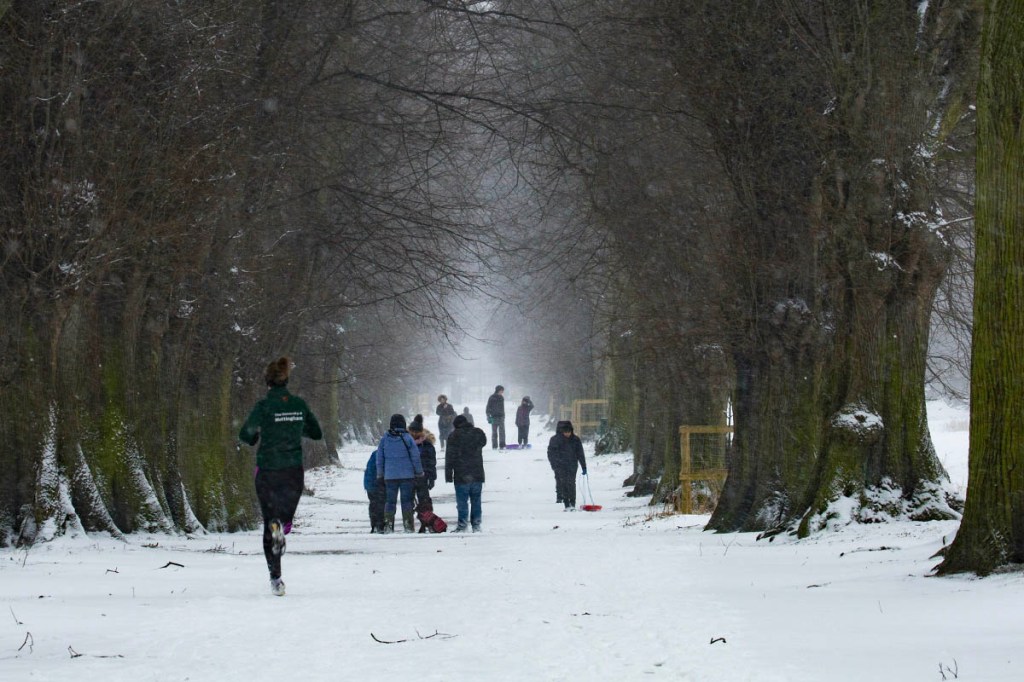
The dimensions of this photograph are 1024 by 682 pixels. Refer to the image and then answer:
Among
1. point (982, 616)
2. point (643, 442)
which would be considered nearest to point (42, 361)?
point (982, 616)

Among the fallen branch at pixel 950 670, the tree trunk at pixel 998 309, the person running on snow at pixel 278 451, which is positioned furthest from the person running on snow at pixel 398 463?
the fallen branch at pixel 950 670

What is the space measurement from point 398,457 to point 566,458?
6.11 m

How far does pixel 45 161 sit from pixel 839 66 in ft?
24.7

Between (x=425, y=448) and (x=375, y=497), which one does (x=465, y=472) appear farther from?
(x=425, y=448)

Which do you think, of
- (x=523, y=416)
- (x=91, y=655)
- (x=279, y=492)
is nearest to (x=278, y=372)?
(x=279, y=492)

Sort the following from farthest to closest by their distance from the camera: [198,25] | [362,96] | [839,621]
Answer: [362,96] < [198,25] < [839,621]

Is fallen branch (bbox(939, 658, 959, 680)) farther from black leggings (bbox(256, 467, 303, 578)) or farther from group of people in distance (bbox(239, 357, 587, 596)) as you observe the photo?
black leggings (bbox(256, 467, 303, 578))

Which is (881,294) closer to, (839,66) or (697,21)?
(839,66)

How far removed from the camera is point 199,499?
1859 cm

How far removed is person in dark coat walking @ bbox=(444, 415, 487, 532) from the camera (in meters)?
19.6

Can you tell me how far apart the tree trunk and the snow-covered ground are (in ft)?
1.38

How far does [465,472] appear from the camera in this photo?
19.6m

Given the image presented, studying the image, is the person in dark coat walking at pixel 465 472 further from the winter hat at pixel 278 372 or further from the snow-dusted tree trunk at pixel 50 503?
the winter hat at pixel 278 372

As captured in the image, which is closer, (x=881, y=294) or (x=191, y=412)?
(x=881, y=294)
